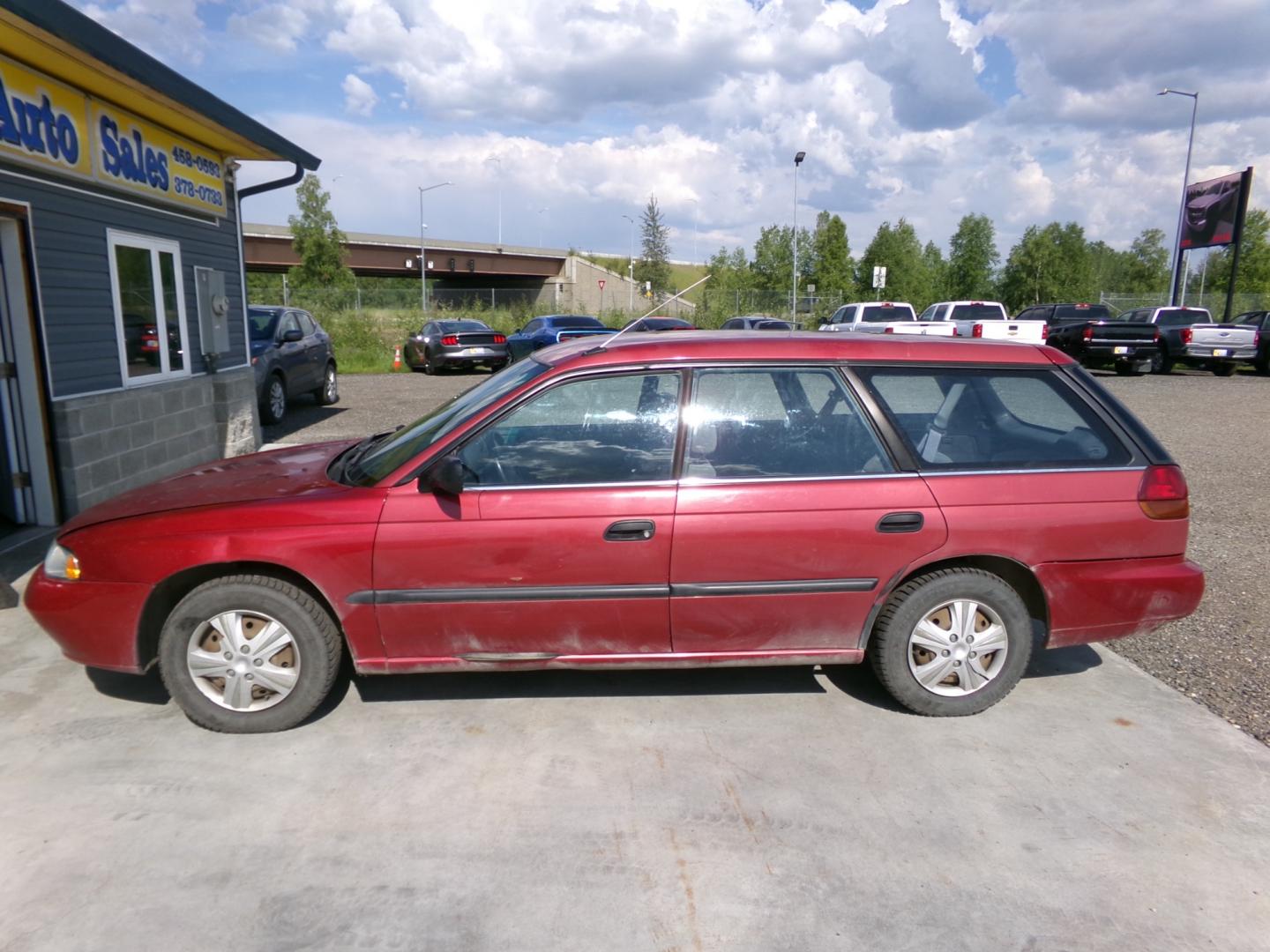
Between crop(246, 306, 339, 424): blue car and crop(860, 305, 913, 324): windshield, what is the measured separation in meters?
14.2

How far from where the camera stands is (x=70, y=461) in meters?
6.79

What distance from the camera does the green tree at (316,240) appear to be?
46531mm

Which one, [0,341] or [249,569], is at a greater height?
[0,341]

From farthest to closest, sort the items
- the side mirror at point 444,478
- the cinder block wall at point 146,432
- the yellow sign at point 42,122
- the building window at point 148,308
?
Result: the building window at point 148,308
the cinder block wall at point 146,432
the yellow sign at point 42,122
the side mirror at point 444,478

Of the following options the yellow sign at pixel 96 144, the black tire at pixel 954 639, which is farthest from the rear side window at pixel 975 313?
the black tire at pixel 954 639

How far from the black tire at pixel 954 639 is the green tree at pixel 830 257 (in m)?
49.7

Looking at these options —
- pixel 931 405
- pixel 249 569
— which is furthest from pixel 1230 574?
pixel 249 569

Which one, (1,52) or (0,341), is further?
(0,341)

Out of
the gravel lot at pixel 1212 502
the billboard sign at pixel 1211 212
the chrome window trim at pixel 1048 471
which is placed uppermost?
the billboard sign at pixel 1211 212

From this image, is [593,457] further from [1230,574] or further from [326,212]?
[326,212]

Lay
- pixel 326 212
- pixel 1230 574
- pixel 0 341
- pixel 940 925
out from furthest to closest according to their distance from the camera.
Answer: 1. pixel 326 212
2. pixel 0 341
3. pixel 1230 574
4. pixel 940 925

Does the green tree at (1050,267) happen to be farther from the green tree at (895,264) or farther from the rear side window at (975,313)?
the rear side window at (975,313)

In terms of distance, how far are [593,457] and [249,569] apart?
148 cm

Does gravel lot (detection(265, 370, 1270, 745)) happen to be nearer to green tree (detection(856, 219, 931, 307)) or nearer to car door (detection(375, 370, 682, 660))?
car door (detection(375, 370, 682, 660))
